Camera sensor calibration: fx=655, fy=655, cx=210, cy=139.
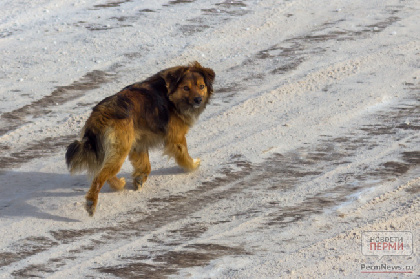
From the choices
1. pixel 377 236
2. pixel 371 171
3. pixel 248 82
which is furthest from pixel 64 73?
pixel 377 236

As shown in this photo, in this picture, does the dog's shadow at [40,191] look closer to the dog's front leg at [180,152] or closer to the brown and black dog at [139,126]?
the dog's front leg at [180,152]

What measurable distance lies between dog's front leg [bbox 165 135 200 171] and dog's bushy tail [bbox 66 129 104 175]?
3.65 feet

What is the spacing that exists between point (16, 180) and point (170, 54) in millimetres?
4997

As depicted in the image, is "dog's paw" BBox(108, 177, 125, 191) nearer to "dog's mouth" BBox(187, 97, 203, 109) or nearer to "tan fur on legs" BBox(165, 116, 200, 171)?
"tan fur on legs" BBox(165, 116, 200, 171)

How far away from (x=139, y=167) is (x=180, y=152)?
557 millimetres

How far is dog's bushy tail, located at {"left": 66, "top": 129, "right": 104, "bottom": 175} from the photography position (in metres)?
7.46

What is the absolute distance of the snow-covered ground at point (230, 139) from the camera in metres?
6.61

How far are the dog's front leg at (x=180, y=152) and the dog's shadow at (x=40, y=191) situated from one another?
0.27 meters

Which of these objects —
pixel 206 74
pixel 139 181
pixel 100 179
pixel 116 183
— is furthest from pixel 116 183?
pixel 206 74

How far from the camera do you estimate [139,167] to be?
27.4ft

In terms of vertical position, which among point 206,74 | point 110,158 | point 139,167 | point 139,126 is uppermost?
point 206,74

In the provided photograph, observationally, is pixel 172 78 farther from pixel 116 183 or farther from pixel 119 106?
pixel 116 183

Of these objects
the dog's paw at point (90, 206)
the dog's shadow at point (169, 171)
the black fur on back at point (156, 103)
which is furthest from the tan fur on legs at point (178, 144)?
the dog's paw at point (90, 206)

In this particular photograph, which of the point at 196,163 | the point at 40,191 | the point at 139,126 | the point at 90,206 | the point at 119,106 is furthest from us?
the point at 196,163
